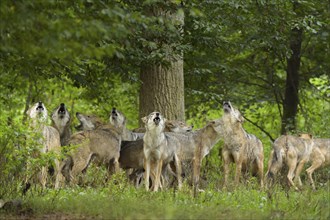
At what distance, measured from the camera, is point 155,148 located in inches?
612

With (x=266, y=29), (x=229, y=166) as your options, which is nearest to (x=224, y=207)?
(x=229, y=166)

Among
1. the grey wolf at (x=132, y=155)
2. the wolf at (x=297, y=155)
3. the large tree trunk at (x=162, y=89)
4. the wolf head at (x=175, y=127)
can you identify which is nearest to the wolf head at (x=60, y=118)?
the grey wolf at (x=132, y=155)

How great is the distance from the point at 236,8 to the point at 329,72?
25.7 feet

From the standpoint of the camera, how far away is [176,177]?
54.2 ft

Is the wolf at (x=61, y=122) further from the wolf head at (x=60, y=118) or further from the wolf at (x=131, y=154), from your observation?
the wolf at (x=131, y=154)

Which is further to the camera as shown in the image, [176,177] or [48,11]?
[176,177]

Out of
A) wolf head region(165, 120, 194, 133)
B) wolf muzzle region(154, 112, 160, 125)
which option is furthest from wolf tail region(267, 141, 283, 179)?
wolf muzzle region(154, 112, 160, 125)

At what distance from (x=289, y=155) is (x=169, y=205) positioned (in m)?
7.46

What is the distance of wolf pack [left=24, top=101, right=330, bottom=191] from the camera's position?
50.8 ft

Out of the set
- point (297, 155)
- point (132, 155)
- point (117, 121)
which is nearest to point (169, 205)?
point (132, 155)

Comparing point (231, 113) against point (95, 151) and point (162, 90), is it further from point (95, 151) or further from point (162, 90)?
point (95, 151)

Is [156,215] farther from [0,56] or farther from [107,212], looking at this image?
[0,56]

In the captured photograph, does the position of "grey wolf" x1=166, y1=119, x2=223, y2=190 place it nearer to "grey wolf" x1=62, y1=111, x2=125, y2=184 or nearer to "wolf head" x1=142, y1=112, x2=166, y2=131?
"wolf head" x1=142, y1=112, x2=166, y2=131

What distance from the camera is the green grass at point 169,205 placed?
10391mm
